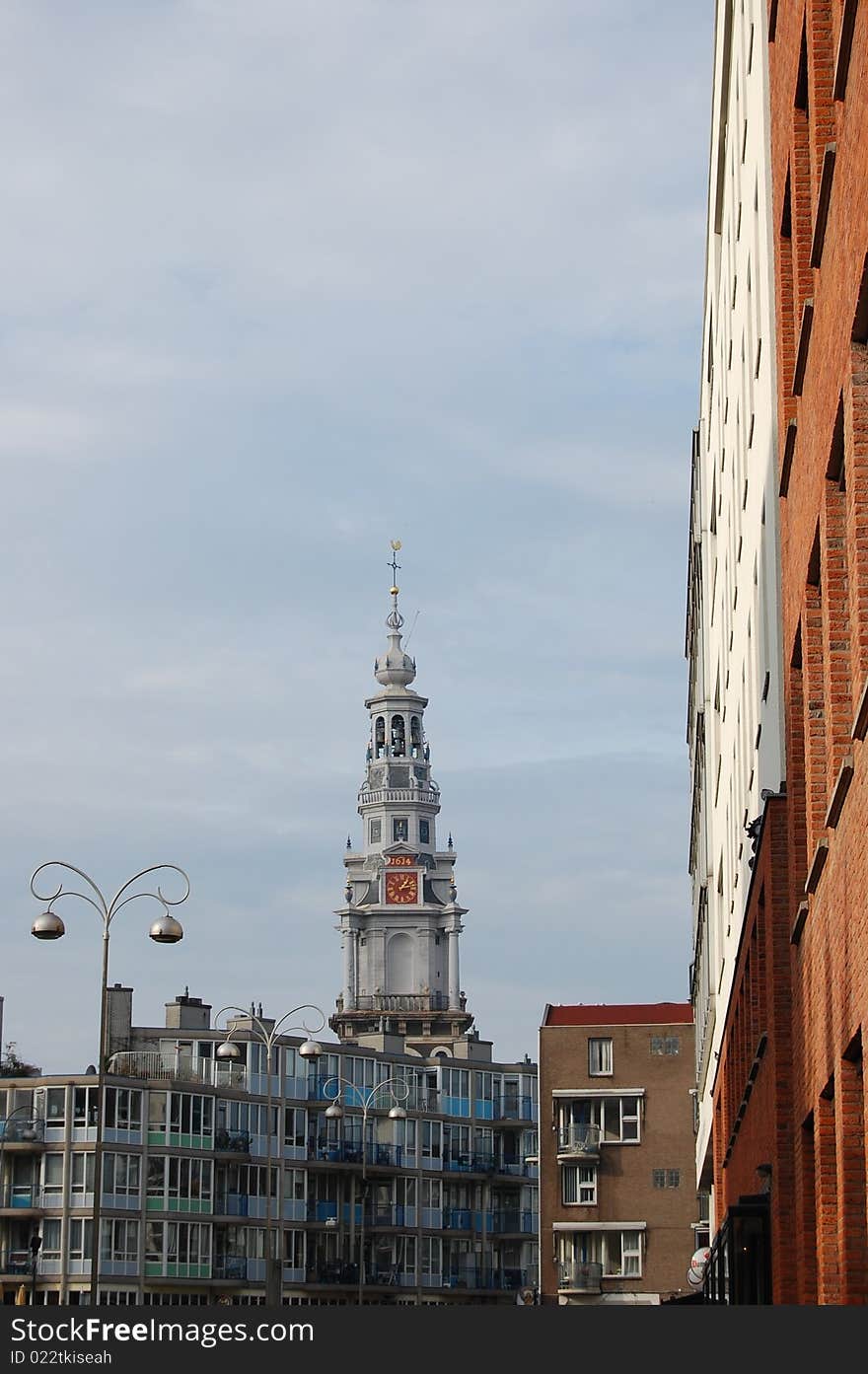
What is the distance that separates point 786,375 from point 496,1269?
398 ft

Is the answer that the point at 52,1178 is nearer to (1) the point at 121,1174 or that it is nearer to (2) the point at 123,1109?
(1) the point at 121,1174

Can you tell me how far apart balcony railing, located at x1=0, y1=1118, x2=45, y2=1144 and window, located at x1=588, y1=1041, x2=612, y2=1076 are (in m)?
26.3

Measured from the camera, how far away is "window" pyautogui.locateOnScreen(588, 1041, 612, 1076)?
326 ft

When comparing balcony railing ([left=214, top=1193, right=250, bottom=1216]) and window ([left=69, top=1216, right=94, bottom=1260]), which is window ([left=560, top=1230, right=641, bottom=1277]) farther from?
balcony railing ([left=214, top=1193, right=250, bottom=1216])

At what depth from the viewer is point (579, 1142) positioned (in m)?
97.6

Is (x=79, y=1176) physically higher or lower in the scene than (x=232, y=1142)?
lower

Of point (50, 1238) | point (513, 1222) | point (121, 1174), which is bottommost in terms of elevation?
point (50, 1238)

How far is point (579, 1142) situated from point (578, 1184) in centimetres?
198

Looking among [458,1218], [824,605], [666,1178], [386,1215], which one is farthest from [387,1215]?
[824,605]

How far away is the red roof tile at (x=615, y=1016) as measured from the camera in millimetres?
100250

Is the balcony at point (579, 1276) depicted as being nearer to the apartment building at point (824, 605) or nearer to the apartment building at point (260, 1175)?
the apartment building at point (260, 1175)

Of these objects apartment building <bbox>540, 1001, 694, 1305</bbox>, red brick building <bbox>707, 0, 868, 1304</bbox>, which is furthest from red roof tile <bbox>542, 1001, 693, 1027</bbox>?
red brick building <bbox>707, 0, 868, 1304</bbox>

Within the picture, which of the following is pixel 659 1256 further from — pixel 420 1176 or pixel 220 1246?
pixel 420 1176

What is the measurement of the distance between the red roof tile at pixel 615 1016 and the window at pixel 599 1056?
0.87 metres
